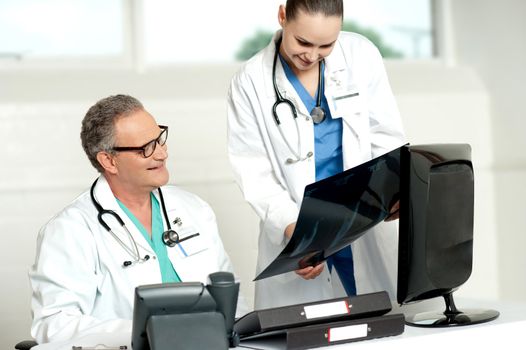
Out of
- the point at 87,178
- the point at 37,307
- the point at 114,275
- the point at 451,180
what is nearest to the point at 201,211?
the point at 114,275

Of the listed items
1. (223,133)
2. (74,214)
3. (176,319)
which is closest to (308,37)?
(74,214)

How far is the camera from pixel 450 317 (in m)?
2.00

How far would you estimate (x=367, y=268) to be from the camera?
2.54m

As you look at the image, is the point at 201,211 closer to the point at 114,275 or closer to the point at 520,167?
the point at 114,275

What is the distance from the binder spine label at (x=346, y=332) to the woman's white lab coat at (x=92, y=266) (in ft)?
1.97

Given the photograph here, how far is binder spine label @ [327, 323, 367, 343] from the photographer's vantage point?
177 centimetres

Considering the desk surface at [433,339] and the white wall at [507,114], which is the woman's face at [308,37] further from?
the white wall at [507,114]

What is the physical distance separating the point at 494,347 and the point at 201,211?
3.36 feet

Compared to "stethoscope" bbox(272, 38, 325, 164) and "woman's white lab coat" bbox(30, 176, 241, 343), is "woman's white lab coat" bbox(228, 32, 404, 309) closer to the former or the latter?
"stethoscope" bbox(272, 38, 325, 164)

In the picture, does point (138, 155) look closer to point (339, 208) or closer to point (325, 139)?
point (325, 139)

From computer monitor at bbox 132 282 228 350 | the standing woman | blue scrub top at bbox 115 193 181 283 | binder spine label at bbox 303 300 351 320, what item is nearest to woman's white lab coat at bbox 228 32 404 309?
the standing woman

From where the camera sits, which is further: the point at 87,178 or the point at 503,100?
the point at 503,100

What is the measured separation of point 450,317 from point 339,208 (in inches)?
13.4

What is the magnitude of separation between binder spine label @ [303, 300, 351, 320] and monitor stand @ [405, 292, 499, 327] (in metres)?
0.24
